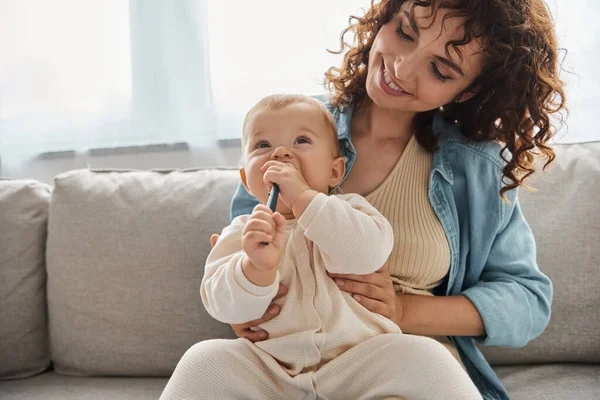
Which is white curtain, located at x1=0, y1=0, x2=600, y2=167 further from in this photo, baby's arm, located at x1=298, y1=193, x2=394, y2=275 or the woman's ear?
baby's arm, located at x1=298, y1=193, x2=394, y2=275

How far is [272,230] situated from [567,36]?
47.5 inches

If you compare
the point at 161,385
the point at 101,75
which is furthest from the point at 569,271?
the point at 101,75

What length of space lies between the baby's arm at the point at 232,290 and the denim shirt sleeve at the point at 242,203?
0.97 ft

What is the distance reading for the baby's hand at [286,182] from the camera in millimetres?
1019

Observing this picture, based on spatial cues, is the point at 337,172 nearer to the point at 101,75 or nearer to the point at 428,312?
the point at 428,312

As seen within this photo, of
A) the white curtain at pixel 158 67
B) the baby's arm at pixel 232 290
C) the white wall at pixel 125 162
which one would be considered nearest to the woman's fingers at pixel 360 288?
the baby's arm at pixel 232 290

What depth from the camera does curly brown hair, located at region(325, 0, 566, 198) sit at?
1160 millimetres

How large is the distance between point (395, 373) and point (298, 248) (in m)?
0.27

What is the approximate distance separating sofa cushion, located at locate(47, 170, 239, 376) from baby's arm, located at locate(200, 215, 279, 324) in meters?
0.43

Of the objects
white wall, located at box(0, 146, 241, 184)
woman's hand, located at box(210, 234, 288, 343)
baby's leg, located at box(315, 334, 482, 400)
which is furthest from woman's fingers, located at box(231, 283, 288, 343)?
white wall, located at box(0, 146, 241, 184)

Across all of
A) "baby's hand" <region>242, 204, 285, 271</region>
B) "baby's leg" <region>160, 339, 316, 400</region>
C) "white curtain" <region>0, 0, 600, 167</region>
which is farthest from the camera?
"white curtain" <region>0, 0, 600, 167</region>

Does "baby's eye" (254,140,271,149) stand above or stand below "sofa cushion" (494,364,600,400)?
above

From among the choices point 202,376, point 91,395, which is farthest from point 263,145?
point 91,395

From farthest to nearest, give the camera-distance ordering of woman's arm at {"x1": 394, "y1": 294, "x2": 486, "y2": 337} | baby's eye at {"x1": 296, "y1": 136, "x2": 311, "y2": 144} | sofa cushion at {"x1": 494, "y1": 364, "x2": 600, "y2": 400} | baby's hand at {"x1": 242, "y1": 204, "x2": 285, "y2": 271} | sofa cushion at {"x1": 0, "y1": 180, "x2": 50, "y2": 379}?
sofa cushion at {"x1": 0, "y1": 180, "x2": 50, "y2": 379}
sofa cushion at {"x1": 494, "y1": 364, "x2": 600, "y2": 400}
woman's arm at {"x1": 394, "y1": 294, "x2": 486, "y2": 337}
baby's eye at {"x1": 296, "y1": 136, "x2": 311, "y2": 144}
baby's hand at {"x1": 242, "y1": 204, "x2": 285, "y2": 271}
